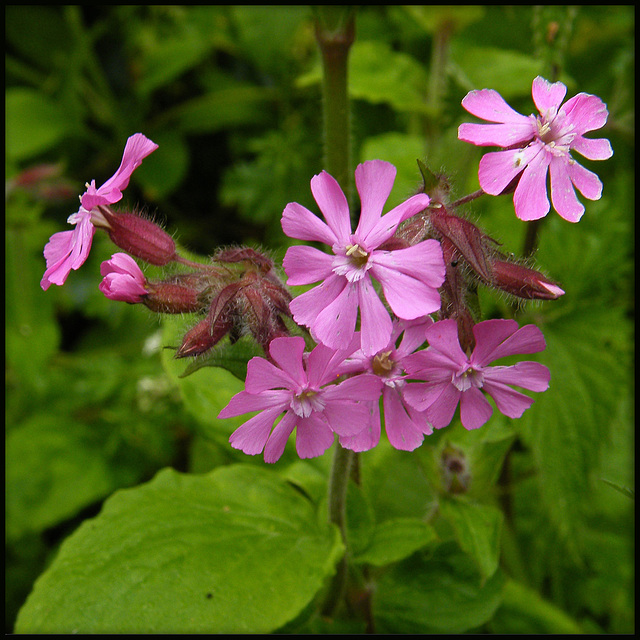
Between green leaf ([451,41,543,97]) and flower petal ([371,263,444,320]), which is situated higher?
green leaf ([451,41,543,97])

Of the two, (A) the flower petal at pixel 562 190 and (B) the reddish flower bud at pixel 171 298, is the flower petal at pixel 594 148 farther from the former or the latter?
(B) the reddish flower bud at pixel 171 298

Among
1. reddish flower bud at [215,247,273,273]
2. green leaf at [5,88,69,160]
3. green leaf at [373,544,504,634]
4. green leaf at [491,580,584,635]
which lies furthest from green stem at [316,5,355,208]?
green leaf at [5,88,69,160]

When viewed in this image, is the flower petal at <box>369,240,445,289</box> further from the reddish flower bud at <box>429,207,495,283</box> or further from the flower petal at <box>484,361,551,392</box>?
the flower petal at <box>484,361,551,392</box>

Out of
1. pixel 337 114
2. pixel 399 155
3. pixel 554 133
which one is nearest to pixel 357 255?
pixel 554 133

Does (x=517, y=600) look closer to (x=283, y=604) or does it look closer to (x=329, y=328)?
(x=283, y=604)

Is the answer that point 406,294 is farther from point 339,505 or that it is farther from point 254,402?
point 339,505

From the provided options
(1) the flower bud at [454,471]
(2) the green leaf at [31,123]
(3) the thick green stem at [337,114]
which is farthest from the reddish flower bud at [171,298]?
(2) the green leaf at [31,123]
